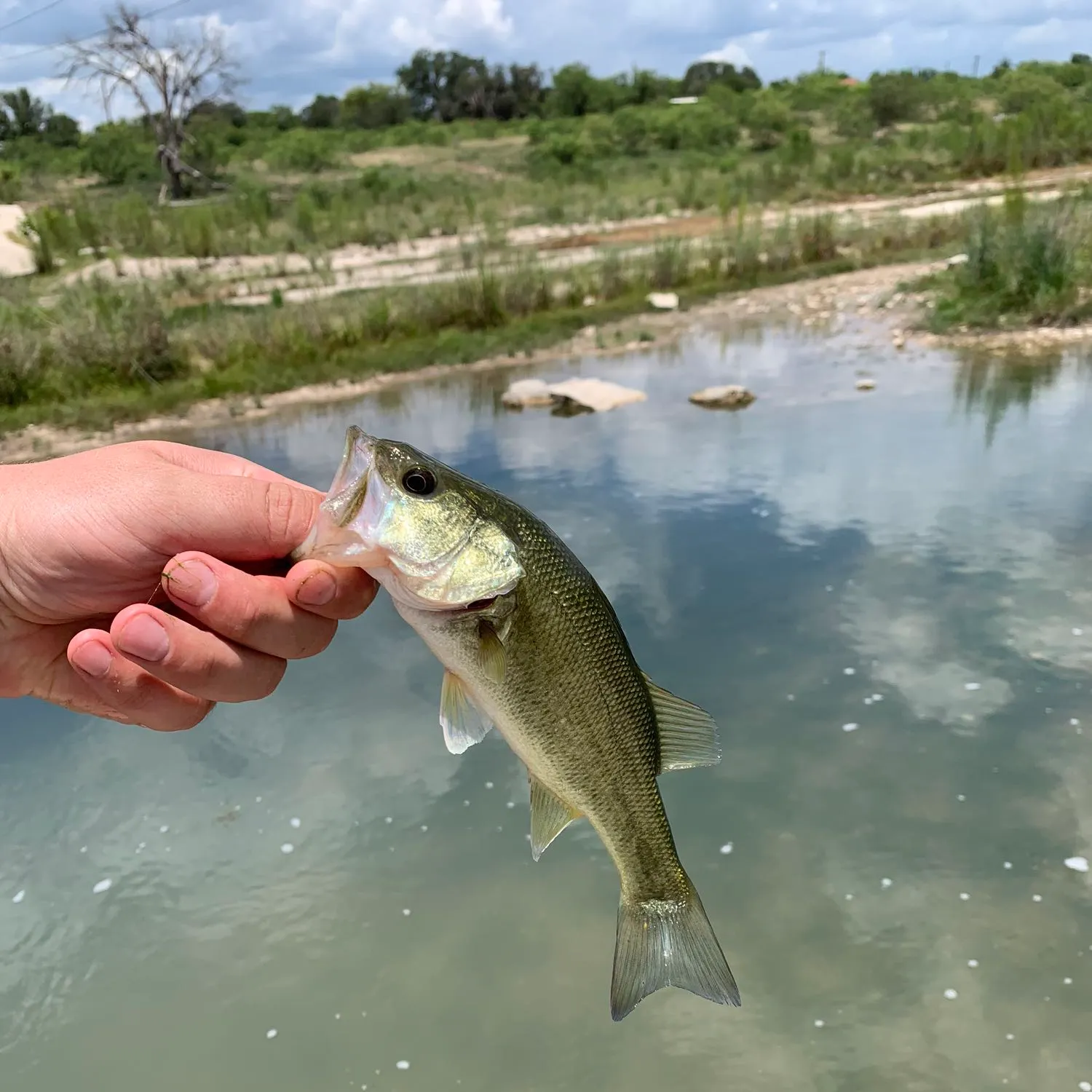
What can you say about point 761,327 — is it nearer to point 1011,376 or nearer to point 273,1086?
point 1011,376

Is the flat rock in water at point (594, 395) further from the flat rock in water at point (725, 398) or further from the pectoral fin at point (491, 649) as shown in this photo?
the pectoral fin at point (491, 649)

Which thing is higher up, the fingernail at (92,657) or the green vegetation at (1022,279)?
the fingernail at (92,657)

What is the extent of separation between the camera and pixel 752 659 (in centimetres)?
534

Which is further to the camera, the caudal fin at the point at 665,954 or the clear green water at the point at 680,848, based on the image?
the clear green water at the point at 680,848

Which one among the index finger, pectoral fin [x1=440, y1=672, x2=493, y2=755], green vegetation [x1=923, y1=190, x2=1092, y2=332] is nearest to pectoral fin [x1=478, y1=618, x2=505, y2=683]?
pectoral fin [x1=440, y1=672, x2=493, y2=755]

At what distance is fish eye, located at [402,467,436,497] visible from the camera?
170 cm

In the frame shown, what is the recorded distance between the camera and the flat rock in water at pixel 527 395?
33.6 ft

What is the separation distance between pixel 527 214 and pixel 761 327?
575 inches

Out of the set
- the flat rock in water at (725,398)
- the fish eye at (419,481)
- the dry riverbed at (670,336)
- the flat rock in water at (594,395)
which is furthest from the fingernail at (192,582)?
the dry riverbed at (670,336)

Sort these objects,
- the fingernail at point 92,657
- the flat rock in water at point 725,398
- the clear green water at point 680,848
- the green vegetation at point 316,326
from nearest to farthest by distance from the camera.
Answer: the fingernail at point 92,657 < the clear green water at point 680,848 < the flat rock in water at point 725,398 < the green vegetation at point 316,326

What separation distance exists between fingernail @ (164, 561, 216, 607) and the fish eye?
0.48 m

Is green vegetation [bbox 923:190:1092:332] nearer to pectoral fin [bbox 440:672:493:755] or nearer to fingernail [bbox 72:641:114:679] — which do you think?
pectoral fin [bbox 440:672:493:755]

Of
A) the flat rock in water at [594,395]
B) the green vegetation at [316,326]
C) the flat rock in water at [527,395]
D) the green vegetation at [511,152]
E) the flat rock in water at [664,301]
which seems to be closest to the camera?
the flat rock in water at [594,395]

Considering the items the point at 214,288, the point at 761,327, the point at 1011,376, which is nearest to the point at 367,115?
the point at 214,288
